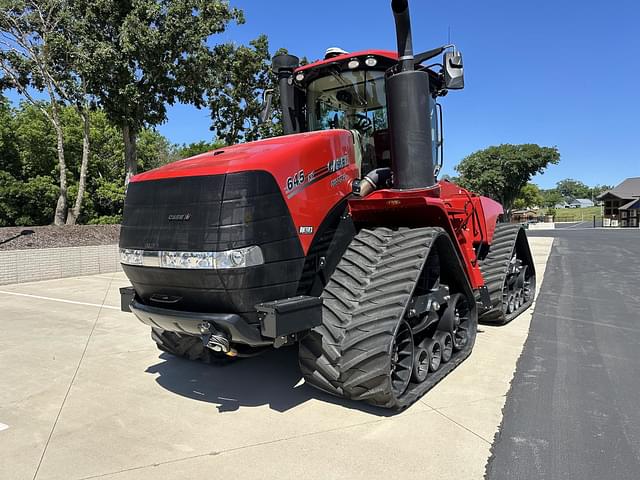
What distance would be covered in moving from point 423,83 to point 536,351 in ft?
10.4

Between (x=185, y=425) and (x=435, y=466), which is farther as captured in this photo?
(x=185, y=425)

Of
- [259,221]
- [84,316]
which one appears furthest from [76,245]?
[259,221]

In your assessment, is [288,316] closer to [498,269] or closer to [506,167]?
[498,269]

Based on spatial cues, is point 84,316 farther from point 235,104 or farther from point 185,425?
point 235,104

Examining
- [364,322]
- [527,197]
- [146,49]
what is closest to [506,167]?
[527,197]

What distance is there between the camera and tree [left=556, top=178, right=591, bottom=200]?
6166 inches

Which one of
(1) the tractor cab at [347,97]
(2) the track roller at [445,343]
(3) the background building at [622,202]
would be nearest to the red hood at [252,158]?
(1) the tractor cab at [347,97]

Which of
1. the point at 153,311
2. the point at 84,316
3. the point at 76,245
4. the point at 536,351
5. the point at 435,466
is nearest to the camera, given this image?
the point at 435,466

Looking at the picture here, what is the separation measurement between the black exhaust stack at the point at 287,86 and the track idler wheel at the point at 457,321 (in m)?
2.33

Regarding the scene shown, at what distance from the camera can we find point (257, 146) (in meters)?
3.60

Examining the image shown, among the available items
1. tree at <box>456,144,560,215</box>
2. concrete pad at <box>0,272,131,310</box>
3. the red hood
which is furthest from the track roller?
tree at <box>456,144,560,215</box>

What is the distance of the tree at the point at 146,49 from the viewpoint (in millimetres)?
12867

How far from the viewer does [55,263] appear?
12000mm

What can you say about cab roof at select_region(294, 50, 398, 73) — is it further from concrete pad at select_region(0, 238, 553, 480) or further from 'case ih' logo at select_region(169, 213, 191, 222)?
concrete pad at select_region(0, 238, 553, 480)
